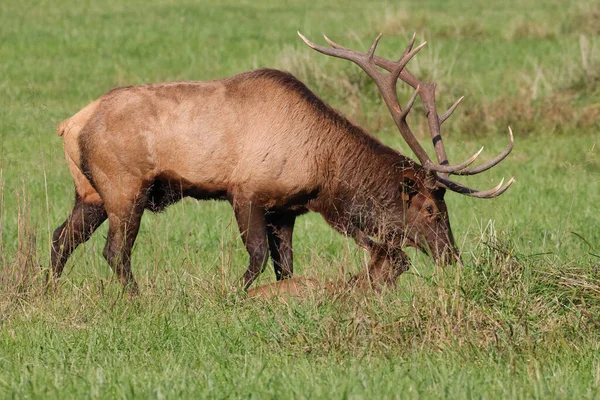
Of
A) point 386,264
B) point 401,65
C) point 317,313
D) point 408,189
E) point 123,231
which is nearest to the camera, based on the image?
point 317,313

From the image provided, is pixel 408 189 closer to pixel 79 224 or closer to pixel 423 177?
pixel 423 177

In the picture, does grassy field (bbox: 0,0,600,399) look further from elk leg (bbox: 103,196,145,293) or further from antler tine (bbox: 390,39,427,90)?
antler tine (bbox: 390,39,427,90)

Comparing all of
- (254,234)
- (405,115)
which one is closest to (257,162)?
(254,234)

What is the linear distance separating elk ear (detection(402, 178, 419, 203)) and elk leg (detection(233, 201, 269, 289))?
113 cm

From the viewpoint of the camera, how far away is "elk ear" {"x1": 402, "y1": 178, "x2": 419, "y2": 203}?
9.07m

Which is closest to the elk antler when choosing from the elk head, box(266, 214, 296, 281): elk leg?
the elk head

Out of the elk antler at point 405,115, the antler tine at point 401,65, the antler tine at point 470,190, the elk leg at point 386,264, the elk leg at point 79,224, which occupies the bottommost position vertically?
the elk leg at point 79,224

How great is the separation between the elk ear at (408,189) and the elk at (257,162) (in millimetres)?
11

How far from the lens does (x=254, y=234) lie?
8867mm

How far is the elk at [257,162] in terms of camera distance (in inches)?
347

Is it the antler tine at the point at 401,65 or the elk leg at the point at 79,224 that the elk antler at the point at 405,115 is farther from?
the elk leg at the point at 79,224

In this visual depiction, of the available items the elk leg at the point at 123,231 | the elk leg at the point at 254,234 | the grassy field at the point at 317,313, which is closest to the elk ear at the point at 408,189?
the grassy field at the point at 317,313

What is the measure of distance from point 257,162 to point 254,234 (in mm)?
560

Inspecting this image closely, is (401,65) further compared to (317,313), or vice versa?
(401,65)
